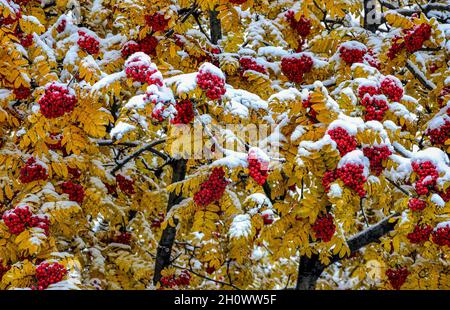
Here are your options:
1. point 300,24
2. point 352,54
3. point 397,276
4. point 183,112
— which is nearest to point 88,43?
point 183,112

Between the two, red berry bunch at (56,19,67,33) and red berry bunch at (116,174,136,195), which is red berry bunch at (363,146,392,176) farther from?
red berry bunch at (56,19,67,33)

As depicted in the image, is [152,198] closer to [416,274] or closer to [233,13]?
[233,13]

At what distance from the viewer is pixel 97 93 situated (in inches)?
190

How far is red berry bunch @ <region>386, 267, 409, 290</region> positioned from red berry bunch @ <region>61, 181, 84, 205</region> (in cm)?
426

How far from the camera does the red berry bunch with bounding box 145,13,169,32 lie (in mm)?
5285

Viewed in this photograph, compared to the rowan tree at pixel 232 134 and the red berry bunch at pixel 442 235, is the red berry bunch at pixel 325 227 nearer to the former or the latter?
the rowan tree at pixel 232 134

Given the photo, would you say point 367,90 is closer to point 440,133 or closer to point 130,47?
point 440,133

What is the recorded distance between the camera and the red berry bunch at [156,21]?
529 centimetres

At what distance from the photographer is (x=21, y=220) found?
4777mm

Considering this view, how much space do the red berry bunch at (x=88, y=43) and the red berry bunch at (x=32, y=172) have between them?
A: 1.34 metres

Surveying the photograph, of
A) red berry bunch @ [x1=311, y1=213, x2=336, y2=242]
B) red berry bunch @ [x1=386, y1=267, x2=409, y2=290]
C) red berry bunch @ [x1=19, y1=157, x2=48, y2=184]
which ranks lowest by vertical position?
red berry bunch @ [x1=386, y1=267, x2=409, y2=290]

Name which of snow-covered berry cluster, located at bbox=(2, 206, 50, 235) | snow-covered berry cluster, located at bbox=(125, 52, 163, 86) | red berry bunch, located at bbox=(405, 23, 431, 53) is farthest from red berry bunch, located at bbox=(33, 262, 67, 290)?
red berry bunch, located at bbox=(405, 23, 431, 53)

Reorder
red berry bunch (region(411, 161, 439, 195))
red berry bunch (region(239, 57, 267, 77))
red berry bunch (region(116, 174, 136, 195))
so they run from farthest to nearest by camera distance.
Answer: red berry bunch (region(116, 174, 136, 195))
red berry bunch (region(239, 57, 267, 77))
red berry bunch (region(411, 161, 439, 195))

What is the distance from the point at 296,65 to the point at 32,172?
2930 millimetres
